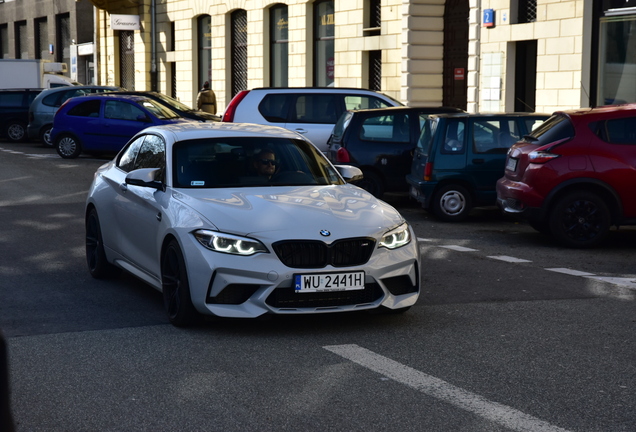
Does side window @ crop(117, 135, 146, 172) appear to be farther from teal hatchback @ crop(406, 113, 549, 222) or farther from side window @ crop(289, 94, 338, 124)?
side window @ crop(289, 94, 338, 124)

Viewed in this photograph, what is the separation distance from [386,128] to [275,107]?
12.2 ft

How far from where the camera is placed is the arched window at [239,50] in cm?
3400

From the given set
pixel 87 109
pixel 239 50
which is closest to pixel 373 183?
pixel 87 109

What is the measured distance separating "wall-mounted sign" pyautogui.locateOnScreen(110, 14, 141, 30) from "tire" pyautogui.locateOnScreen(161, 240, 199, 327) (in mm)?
32909

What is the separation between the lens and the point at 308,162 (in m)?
8.03

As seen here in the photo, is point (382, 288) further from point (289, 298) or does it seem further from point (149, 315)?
point (149, 315)

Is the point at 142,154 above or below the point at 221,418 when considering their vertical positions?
above

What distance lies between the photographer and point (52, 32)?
170 ft

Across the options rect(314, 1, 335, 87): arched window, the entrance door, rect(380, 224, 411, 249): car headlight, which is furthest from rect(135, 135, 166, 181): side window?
rect(314, 1, 335, 87): arched window

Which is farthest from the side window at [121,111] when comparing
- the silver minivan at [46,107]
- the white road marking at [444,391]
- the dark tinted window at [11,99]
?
the white road marking at [444,391]

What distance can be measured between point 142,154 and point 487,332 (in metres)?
3.27

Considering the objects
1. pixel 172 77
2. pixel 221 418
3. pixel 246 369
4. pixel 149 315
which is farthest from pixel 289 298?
pixel 172 77

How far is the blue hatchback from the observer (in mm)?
23094

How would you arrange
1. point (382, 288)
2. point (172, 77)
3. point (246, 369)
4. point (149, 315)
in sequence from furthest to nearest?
1. point (172, 77)
2. point (149, 315)
3. point (382, 288)
4. point (246, 369)
